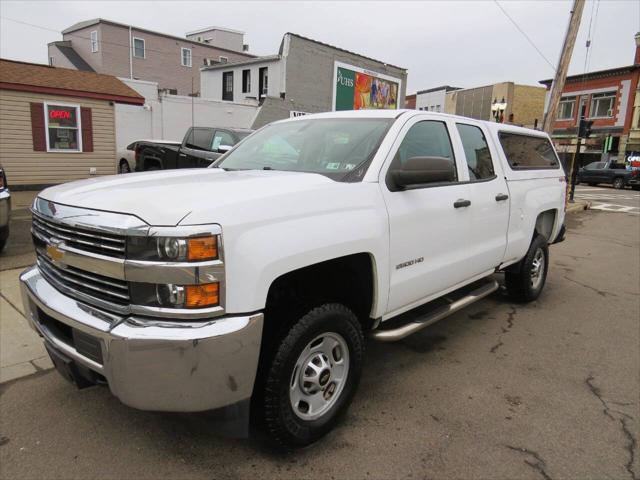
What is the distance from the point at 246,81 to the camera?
29.3m

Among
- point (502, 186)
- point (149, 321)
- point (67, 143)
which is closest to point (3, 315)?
point (149, 321)

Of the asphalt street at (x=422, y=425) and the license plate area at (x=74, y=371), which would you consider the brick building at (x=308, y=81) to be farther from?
the license plate area at (x=74, y=371)

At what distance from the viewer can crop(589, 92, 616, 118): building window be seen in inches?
1553

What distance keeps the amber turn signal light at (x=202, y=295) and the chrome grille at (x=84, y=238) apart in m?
0.36

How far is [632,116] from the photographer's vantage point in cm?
3731

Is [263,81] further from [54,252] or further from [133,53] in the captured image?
[54,252]

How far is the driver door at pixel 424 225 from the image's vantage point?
3.05 m

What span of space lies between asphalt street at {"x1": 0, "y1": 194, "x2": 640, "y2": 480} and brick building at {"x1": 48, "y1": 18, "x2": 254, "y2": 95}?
36.7 meters

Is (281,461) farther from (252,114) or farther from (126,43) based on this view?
(126,43)

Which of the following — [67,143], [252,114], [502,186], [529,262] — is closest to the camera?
[502,186]

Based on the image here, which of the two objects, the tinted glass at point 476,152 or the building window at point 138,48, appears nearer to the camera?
the tinted glass at point 476,152

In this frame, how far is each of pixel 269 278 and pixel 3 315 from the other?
139 inches

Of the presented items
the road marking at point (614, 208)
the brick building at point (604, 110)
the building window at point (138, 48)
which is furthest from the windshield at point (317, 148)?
the building window at point (138, 48)

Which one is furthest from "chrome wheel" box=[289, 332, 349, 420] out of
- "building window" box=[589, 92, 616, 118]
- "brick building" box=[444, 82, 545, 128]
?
"brick building" box=[444, 82, 545, 128]
